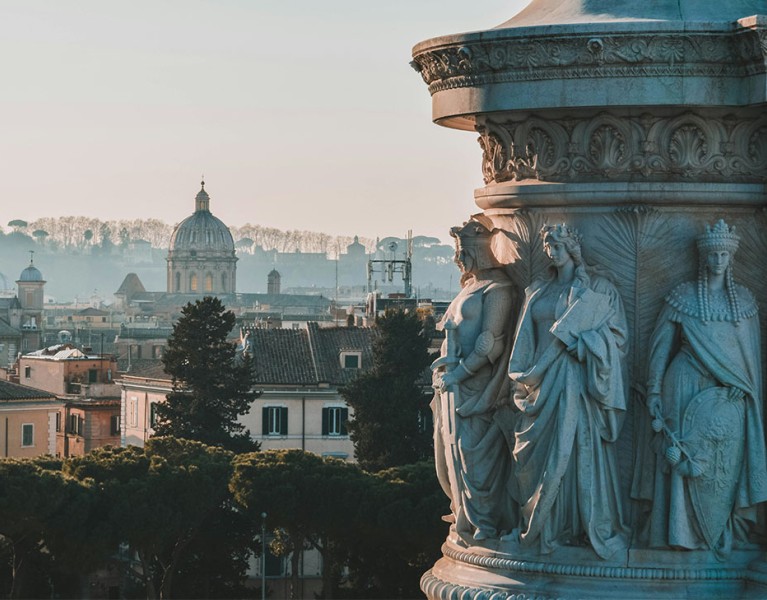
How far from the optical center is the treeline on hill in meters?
26.7

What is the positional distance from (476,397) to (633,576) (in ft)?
Answer: 1.77

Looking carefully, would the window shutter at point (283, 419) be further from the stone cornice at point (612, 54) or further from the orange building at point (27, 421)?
the stone cornice at point (612, 54)

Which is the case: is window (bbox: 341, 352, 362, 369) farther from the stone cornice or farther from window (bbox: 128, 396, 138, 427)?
the stone cornice

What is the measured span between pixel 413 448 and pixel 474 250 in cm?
3145

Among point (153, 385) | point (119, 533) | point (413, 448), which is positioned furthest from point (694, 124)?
point (153, 385)

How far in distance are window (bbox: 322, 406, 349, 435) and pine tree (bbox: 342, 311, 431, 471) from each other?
6.82 meters

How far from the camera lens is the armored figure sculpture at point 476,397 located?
4.64 metres

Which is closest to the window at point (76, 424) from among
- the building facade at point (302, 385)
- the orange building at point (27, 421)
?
the orange building at point (27, 421)

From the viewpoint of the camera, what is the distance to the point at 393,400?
37.7 m

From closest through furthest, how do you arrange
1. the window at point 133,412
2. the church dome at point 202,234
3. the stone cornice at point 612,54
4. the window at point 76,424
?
the stone cornice at point 612,54 < the window at point 133,412 < the window at point 76,424 < the church dome at point 202,234

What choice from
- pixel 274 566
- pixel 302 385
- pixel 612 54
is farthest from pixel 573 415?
pixel 302 385

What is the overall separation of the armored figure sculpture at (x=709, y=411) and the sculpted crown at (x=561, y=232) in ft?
0.82

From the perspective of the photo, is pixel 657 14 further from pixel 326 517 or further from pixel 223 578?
pixel 223 578

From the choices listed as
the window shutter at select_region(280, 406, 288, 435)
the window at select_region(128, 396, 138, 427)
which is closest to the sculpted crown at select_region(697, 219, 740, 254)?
the window shutter at select_region(280, 406, 288, 435)
